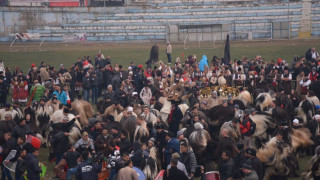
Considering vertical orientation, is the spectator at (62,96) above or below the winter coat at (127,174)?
above

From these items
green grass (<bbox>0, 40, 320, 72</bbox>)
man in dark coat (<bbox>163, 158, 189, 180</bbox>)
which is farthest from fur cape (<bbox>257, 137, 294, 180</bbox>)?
green grass (<bbox>0, 40, 320, 72</bbox>)

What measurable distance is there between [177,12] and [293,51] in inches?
761

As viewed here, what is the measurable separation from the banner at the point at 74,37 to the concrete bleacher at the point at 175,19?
95 cm

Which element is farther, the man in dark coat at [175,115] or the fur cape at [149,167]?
the man in dark coat at [175,115]

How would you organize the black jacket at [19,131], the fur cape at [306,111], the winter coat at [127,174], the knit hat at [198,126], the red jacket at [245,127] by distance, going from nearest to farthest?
the winter coat at [127,174]
the knit hat at [198,126]
the black jacket at [19,131]
the red jacket at [245,127]
the fur cape at [306,111]

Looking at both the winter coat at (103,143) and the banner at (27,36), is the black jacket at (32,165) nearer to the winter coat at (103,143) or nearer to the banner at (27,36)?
the winter coat at (103,143)

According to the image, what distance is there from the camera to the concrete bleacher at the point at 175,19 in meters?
53.4

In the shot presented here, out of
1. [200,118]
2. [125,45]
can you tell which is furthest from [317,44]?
[200,118]

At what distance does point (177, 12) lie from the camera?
189 ft

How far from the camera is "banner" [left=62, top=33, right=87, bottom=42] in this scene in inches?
2017

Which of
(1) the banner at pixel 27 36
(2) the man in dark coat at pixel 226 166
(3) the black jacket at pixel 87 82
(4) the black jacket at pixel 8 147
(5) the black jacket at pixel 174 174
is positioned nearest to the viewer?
(5) the black jacket at pixel 174 174

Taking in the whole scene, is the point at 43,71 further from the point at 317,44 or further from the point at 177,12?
the point at 177,12

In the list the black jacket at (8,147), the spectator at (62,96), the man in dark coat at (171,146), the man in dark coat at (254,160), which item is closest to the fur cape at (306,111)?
the man in dark coat at (171,146)

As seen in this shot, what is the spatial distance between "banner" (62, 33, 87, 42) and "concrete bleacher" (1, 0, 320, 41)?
95 cm
